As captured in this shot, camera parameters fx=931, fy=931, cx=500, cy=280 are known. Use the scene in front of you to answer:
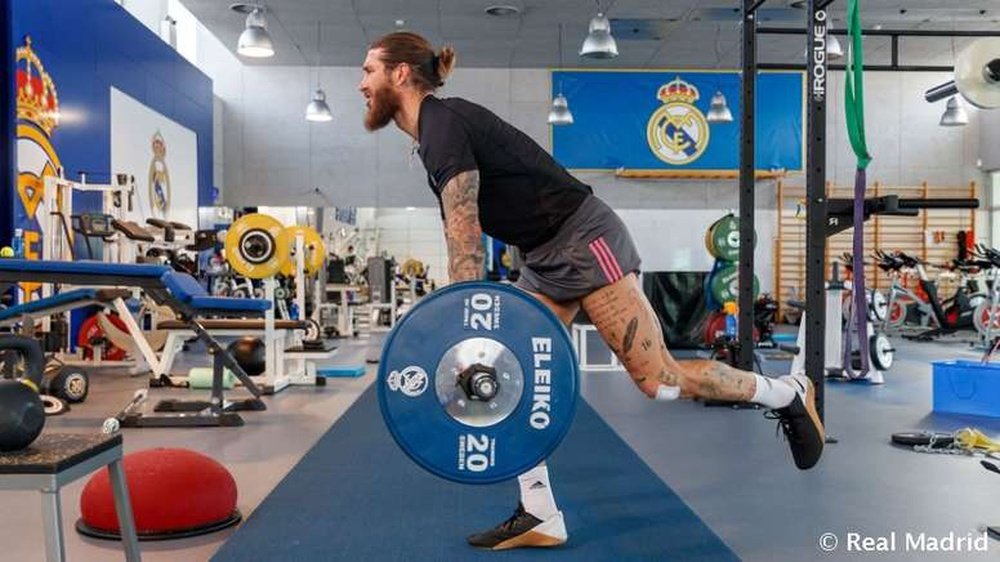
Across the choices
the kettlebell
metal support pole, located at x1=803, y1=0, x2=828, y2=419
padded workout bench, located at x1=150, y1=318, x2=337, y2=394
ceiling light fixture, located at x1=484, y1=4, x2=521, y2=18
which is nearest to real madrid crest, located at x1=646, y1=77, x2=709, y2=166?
ceiling light fixture, located at x1=484, y1=4, x2=521, y2=18

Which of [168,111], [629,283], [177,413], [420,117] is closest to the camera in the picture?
[420,117]

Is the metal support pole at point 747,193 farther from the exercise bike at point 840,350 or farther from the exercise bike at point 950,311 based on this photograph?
the exercise bike at point 950,311

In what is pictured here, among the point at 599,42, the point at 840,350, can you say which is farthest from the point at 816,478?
the point at 599,42

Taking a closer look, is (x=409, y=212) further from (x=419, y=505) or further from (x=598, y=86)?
(x=419, y=505)

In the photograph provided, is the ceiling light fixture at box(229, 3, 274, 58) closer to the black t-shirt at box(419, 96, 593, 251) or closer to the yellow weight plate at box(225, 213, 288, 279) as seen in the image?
the yellow weight plate at box(225, 213, 288, 279)

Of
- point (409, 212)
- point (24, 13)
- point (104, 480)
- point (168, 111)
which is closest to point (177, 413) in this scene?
point (104, 480)

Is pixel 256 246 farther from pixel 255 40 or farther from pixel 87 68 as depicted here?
pixel 87 68

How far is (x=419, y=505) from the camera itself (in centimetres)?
292

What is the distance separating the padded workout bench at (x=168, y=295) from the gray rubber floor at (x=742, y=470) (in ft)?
0.58

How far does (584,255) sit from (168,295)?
2.41m

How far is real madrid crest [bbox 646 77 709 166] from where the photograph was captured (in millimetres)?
13438

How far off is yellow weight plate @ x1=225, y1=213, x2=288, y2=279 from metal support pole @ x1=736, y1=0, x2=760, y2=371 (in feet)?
10.1

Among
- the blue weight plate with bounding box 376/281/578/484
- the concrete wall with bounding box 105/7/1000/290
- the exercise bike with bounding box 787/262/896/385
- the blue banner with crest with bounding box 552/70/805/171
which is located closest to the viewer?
the blue weight plate with bounding box 376/281/578/484

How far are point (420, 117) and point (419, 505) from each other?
1.30 meters
